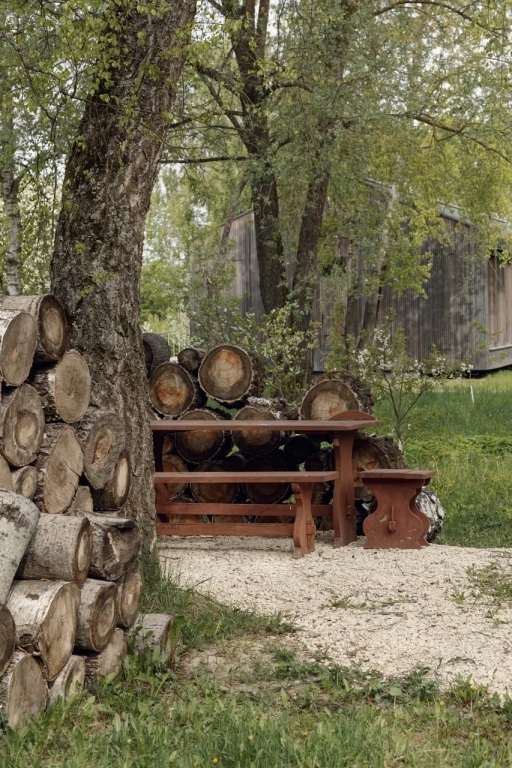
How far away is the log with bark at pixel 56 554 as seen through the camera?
4699mm

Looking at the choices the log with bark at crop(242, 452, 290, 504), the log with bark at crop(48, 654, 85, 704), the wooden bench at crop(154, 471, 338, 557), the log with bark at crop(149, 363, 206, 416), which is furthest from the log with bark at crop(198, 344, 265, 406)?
the log with bark at crop(48, 654, 85, 704)

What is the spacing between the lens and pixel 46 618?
14.5 ft

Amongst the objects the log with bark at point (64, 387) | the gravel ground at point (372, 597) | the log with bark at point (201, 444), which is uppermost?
the log with bark at point (64, 387)

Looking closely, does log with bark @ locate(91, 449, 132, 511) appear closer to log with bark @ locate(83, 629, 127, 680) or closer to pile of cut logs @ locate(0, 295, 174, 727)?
pile of cut logs @ locate(0, 295, 174, 727)

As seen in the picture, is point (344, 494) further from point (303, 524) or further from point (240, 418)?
point (240, 418)

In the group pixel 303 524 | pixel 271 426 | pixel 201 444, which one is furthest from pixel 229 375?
pixel 303 524

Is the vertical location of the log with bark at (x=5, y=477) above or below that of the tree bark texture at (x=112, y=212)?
below

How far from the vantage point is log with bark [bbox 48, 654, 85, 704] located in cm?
454

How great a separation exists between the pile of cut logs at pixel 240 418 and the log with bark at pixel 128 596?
4.24 meters

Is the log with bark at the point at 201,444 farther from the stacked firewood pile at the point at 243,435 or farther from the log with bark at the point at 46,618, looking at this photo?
the log with bark at the point at 46,618

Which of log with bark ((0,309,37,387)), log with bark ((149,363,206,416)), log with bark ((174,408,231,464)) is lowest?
log with bark ((174,408,231,464))

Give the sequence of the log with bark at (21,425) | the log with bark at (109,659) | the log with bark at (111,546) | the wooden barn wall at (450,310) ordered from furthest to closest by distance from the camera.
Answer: the wooden barn wall at (450,310) → the log with bark at (21,425) → the log with bark at (111,546) → the log with bark at (109,659)

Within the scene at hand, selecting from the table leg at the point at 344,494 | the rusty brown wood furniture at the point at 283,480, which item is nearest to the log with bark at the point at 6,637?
the rusty brown wood furniture at the point at 283,480

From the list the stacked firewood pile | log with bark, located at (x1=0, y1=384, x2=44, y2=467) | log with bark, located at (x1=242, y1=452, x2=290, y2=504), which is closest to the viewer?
log with bark, located at (x1=0, y1=384, x2=44, y2=467)
